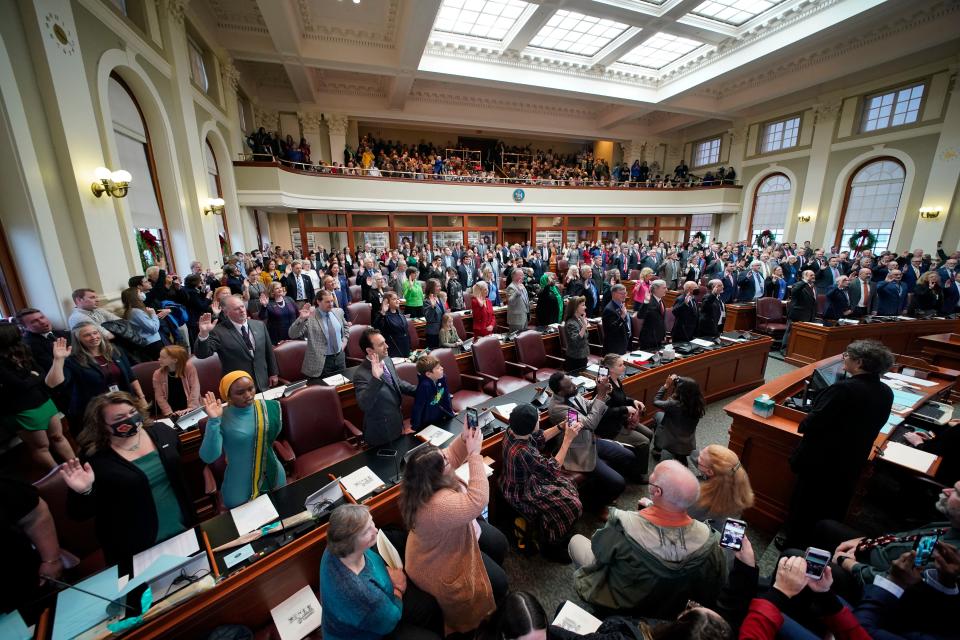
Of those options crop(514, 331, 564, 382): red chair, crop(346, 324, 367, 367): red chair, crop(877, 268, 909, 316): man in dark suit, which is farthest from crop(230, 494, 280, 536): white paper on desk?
crop(877, 268, 909, 316): man in dark suit

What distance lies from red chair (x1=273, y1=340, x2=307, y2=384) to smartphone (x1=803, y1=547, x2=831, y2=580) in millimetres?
4295

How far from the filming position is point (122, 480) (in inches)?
75.0

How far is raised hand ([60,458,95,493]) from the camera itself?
172cm

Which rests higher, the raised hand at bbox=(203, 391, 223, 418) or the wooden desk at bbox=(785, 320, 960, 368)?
the raised hand at bbox=(203, 391, 223, 418)

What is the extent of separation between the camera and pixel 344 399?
3.74 m

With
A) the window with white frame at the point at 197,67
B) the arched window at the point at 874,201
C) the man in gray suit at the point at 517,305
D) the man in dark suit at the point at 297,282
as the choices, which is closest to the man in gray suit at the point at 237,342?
the man in gray suit at the point at 517,305

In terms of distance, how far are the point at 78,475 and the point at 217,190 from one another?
9935mm

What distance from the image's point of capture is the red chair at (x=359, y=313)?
5.98 m

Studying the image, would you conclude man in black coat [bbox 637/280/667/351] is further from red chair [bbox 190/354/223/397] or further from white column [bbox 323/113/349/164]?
white column [bbox 323/113/349/164]

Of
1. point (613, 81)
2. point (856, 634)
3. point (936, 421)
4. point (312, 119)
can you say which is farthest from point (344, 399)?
point (613, 81)

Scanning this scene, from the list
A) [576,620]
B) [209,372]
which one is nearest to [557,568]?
[576,620]

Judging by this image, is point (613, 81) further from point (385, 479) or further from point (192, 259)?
point (385, 479)

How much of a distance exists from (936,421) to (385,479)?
4574 millimetres

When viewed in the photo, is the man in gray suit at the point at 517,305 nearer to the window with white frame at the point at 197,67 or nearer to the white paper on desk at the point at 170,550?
the white paper on desk at the point at 170,550
